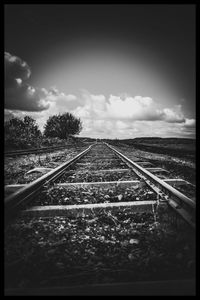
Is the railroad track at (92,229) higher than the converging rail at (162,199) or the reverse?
the reverse

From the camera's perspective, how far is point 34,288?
148 centimetres

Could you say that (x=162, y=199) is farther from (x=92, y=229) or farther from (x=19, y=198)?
(x=19, y=198)

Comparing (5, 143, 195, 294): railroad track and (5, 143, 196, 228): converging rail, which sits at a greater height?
(5, 143, 196, 228): converging rail

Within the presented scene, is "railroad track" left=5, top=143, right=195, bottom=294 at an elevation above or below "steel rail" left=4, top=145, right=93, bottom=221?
below

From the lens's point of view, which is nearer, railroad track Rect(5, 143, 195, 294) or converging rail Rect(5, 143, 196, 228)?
railroad track Rect(5, 143, 195, 294)

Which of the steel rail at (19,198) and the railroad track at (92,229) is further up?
A: the steel rail at (19,198)

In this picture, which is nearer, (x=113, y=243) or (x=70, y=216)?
(x=113, y=243)

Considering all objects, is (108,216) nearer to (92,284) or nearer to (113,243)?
(113,243)

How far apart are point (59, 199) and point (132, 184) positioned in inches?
63.0

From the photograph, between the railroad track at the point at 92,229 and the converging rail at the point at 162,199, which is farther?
the converging rail at the point at 162,199

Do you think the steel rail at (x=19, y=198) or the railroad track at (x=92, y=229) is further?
the steel rail at (x=19, y=198)
